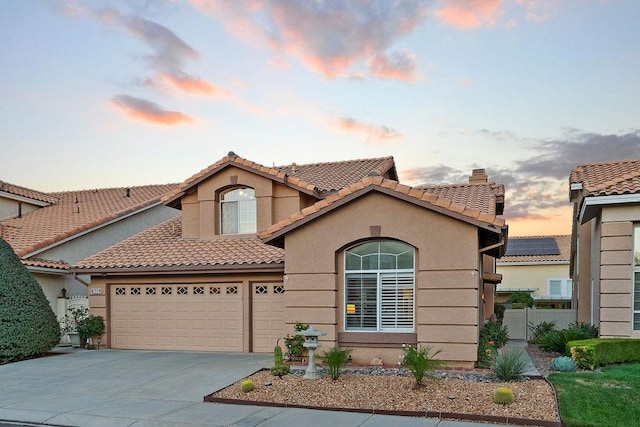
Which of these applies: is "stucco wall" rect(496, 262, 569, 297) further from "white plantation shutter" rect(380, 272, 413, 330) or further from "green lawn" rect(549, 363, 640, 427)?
"green lawn" rect(549, 363, 640, 427)

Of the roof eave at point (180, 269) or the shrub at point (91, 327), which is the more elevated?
the roof eave at point (180, 269)

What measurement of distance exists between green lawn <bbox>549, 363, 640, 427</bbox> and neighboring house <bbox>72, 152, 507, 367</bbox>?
224 centimetres

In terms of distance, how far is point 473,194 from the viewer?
17.8m

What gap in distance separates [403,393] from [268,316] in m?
6.87

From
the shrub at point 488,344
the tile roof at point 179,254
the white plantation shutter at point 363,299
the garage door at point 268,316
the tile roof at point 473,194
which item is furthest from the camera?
the tile roof at point 179,254

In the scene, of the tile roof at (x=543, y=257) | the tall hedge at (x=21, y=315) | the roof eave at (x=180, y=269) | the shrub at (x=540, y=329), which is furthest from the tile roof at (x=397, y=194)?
the tile roof at (x=543, y=257)

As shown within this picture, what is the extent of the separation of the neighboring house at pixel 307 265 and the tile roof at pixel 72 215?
328 centimetres

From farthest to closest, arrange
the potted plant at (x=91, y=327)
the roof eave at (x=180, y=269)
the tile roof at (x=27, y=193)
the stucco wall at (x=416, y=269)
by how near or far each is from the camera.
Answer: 1. the tile roof at (x=27, y=193)
2. the potted plant at (x=91, y=327)
3. the roof eave at (x=180, y=269)
4. the stucco wall at (x=416, y=269)

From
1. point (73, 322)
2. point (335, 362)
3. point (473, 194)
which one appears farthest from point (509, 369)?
A: point (73, 322)

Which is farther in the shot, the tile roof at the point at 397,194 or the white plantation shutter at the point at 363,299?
the white plantation shutter at the point at 363,299

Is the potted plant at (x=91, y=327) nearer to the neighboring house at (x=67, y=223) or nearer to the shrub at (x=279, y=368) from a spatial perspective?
the neighboring house at (x=67, y=223)

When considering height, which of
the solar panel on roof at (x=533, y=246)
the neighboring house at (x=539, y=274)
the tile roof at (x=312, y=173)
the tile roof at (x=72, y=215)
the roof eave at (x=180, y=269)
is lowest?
the neighboring house at (x=539, y=274)

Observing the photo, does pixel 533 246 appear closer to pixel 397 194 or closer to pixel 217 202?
pixel 217 202

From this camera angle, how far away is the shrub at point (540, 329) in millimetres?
17703
